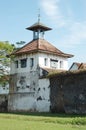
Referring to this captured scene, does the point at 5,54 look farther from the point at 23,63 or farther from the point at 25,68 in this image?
the point at 25,68

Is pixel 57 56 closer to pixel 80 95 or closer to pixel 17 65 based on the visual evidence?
pixel 17 65

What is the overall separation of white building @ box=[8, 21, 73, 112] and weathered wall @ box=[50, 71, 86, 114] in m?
1.43

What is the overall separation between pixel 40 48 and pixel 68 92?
8.81m

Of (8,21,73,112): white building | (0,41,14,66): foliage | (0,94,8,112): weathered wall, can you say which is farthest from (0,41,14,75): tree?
(0,94,8,112): weathered wall

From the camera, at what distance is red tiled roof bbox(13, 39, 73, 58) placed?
140ft

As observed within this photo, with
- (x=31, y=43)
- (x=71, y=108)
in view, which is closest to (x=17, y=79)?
(x=31, y=43)

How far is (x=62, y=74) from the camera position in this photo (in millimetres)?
36188

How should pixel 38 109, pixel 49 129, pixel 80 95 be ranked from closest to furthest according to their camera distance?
pixel 49 129
pixel 80 95
pixel 38 109

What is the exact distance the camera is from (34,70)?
42.4 meters

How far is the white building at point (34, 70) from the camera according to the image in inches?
1596

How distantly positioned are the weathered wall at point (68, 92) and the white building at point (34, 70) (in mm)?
1425

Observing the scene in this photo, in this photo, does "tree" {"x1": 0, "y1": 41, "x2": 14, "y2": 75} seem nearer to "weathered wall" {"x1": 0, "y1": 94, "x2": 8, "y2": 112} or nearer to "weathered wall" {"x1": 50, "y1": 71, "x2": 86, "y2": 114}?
"weathered wall" {"x1": 0, "y1": 94, "x2": 8, "y2": 112}

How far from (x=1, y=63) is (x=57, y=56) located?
6917 millimetres

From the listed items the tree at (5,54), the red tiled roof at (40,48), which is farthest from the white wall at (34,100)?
the red tiled roof at (40,48)
